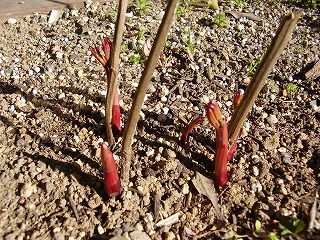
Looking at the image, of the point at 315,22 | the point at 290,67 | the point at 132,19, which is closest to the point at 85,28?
the point at 132,19

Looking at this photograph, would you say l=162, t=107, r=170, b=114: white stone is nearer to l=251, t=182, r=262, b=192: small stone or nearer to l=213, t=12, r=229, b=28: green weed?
l=251, t=182, r=262, b=192: small stone

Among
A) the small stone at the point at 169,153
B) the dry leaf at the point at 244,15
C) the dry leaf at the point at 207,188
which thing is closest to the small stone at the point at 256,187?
the dry leaf at the point at 207,188

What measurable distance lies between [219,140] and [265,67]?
1.40 ft

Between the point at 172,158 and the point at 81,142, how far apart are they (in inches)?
22.4

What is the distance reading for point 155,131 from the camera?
8.00 feet

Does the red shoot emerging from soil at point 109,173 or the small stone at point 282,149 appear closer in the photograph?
the red shoot emerging from soil at point 109,173

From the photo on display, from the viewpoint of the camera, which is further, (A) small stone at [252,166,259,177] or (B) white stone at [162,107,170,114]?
(B) white stone at [162,107,170,114]

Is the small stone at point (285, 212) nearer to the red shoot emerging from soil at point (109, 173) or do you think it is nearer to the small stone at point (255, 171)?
the small stone at point (255, 171)

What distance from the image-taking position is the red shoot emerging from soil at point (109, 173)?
1.82 metres

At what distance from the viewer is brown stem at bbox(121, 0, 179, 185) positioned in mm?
1458

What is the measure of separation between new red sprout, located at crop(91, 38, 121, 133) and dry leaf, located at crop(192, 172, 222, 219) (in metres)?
0.57

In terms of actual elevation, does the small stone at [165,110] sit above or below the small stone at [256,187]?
below

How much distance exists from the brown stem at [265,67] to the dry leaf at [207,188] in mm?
293

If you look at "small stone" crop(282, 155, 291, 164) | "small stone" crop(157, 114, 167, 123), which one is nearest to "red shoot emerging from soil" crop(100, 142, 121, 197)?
"small stone" crop(157, 114, 167, 123)
